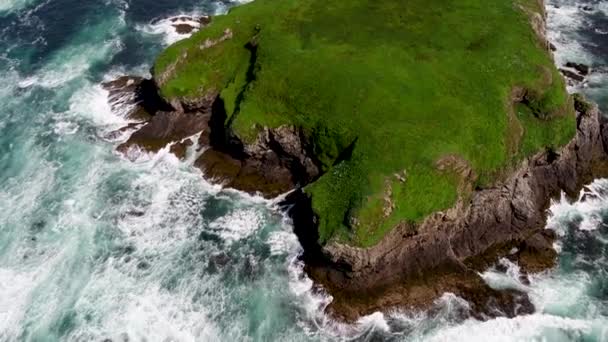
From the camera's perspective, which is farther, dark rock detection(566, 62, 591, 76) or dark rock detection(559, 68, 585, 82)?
dark rock detection(566, 62, 591, 76)

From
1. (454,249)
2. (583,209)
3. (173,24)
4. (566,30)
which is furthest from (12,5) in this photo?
(583,209)

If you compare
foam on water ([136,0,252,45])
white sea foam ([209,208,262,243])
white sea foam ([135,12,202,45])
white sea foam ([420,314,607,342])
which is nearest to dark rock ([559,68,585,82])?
white sea foam ([420,314,607,342])

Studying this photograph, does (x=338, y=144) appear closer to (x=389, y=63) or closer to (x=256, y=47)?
(x=389, y=63)

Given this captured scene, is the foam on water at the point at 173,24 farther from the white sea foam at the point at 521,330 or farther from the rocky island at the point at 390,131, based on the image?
the white sea foam at the point at 521,330

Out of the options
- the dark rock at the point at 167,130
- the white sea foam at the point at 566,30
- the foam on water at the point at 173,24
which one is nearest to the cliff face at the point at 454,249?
the dark rock at the point at 167,130

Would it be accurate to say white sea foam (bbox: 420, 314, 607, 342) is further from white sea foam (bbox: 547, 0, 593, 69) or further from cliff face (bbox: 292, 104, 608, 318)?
white sea foam (bbox: 547, 0, 593, 69)

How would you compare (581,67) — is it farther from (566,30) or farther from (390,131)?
(390,131)

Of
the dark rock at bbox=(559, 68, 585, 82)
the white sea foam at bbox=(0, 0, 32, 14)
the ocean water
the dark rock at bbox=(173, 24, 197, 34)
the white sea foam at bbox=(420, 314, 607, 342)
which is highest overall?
the white sea foam at bbox=(0, 0, 32, 14)

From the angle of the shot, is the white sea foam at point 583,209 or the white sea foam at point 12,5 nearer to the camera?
the white sea foam at point 583,209
